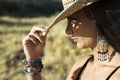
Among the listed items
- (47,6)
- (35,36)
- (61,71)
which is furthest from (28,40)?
(47,6)

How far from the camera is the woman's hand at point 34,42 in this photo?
376cm

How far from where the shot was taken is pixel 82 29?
357 cm

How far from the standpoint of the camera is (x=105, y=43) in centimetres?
350

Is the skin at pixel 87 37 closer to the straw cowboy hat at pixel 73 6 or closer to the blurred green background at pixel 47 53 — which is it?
→ the straw cowboy hat at pixel 73 6

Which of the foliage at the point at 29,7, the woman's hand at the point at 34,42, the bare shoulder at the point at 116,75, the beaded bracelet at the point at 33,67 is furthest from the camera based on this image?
the foliage at the point at 29,7

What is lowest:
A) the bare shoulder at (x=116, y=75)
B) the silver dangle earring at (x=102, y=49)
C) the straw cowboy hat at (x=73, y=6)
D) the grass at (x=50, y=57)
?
the grass at (x=50, y=57)

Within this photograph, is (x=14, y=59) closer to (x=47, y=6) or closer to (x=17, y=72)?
(x=17, y=72)

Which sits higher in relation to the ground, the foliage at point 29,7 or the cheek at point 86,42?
the foliage at point 29,7

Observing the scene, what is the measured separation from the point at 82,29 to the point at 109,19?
214mm

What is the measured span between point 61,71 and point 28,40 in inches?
188

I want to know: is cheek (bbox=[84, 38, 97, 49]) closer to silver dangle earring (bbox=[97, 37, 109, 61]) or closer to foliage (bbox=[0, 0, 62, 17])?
silver dangle earring (bbox=[97, 37, 109, 61])

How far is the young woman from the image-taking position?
343 cm

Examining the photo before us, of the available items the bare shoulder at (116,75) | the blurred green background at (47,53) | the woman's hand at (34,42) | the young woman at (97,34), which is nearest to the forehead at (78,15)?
the young woman at (97,34)

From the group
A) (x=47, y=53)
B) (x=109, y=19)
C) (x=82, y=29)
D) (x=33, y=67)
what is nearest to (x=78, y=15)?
(x=82, y=29)
